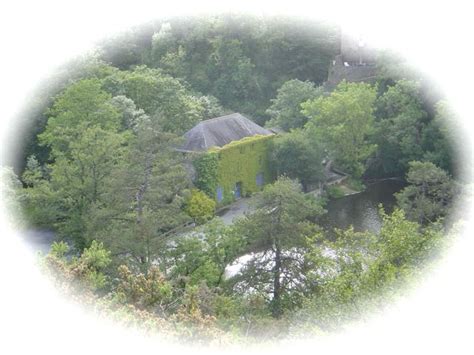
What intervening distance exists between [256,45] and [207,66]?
426 centimetres

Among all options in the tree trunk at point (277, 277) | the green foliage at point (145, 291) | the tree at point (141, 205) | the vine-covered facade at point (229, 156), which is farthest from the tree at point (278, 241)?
the vine-covered facade at point (229, 156)

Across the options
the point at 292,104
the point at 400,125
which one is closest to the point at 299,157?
the point at 292,104

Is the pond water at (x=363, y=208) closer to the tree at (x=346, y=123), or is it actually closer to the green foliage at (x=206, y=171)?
the tree at (x=346, y=123)

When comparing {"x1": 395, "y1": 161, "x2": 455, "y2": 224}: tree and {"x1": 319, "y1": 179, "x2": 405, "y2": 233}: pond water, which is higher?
{"x1": 395, "y1": 161, "x2": 455, "y2": 224}: tree

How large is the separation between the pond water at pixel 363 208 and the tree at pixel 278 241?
1115cm

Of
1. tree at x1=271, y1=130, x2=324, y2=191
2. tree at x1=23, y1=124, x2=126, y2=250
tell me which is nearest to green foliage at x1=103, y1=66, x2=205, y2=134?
tree at x1=271, y1=130, x2=324, y2=191

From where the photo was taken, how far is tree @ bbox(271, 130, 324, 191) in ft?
115

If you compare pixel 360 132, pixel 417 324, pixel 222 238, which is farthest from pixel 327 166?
pixel 417 324

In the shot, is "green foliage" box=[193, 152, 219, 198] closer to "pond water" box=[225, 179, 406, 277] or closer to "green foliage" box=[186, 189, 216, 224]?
"green foliage" box=[186, 189, 216, 224]

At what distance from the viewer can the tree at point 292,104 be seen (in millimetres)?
40094

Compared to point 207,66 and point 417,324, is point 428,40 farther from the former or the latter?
point 417,324

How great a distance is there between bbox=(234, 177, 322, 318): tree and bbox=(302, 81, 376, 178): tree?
1632cm

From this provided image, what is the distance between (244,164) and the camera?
1391 inches

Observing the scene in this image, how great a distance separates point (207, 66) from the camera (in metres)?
48.4
